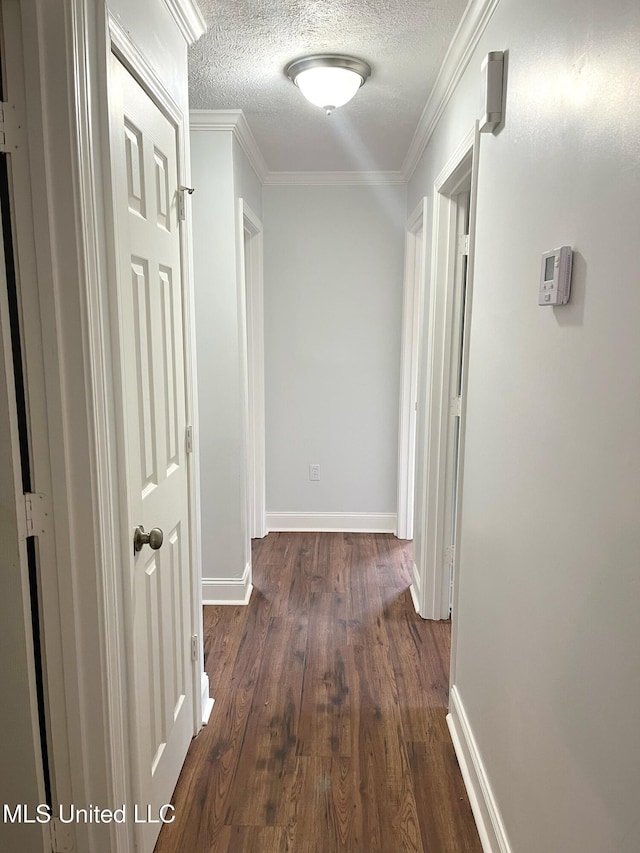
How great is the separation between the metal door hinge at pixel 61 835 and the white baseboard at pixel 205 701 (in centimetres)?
88

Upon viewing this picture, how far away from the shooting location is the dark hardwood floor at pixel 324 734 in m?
1.72

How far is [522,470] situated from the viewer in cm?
139

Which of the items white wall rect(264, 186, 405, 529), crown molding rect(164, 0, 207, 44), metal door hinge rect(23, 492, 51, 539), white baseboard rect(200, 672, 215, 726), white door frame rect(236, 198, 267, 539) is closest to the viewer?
metal door hinge rect(23, 492, 51, 539)

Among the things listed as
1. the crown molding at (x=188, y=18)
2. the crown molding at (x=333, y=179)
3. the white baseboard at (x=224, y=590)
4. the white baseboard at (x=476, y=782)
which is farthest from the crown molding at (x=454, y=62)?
the white baseboard at (x=224, y=590)

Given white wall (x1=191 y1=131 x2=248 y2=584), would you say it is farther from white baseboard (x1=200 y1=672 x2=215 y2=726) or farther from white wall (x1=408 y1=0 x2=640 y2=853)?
white wall (x1=408 y1=0 x2=640 y2=853)

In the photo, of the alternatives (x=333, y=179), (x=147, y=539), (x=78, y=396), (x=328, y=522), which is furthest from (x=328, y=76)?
(x=328, y=522)

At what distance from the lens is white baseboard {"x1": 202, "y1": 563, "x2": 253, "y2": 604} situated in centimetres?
314

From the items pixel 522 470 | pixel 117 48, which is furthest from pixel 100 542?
pixel 117 48

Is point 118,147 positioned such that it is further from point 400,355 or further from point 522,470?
point 400,355

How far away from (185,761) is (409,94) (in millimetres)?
2794

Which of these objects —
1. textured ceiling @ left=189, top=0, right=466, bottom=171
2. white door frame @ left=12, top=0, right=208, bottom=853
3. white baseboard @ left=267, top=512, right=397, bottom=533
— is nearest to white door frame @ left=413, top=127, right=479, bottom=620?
textured ceiling @ left=189, top=0, right=466, bottom=171

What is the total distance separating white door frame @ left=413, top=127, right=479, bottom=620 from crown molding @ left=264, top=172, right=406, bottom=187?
1.26m

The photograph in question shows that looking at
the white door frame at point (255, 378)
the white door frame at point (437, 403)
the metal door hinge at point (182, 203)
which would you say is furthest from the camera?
the white door frame at point (255, 378)

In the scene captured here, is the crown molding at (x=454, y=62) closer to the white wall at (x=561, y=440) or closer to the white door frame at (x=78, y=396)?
the white wall at (x=561, y=440)
